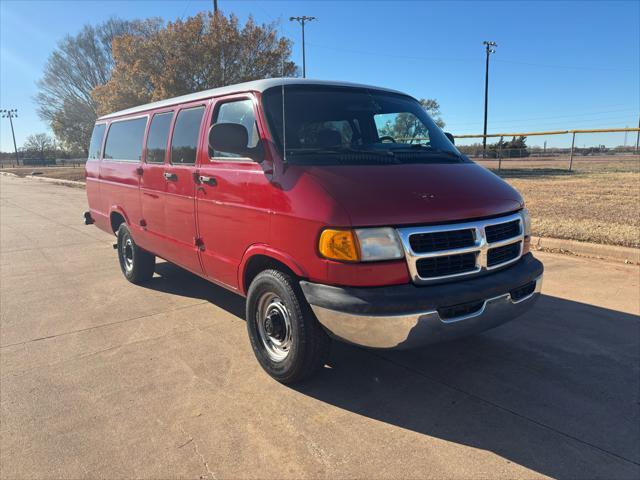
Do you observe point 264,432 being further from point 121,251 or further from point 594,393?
point 121,251

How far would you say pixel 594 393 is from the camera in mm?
3172

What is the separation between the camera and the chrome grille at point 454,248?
2781mm

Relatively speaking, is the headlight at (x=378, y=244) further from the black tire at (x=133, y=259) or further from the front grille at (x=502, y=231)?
the black tire at (x=133, y=259)

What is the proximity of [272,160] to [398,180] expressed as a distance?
0.90 meters

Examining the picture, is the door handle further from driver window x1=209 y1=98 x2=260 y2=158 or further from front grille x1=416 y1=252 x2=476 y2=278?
front grille x1=416 y1=252 x2=476 y2=278

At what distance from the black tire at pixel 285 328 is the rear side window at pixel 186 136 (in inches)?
60.0

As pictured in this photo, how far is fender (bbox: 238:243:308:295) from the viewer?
2.99 m

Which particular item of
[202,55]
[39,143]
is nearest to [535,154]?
[202,55]

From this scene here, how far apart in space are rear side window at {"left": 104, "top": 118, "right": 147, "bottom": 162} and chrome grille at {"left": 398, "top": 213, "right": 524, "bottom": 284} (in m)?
3.76

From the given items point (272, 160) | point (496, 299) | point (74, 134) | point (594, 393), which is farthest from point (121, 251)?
point (74, 134)

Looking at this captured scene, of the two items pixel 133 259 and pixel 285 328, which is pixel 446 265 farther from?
pixel 133 259

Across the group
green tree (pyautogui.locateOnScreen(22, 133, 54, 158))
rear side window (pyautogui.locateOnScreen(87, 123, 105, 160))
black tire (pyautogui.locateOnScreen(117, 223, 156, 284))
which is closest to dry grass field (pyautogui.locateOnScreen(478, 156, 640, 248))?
black tire (pyautogui.locateOnScreen(117, 223, 156, 284))

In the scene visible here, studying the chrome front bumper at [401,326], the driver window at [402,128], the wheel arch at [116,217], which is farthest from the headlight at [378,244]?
the wheel arch at [116,217]

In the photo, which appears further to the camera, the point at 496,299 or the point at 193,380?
the point at 193,380
